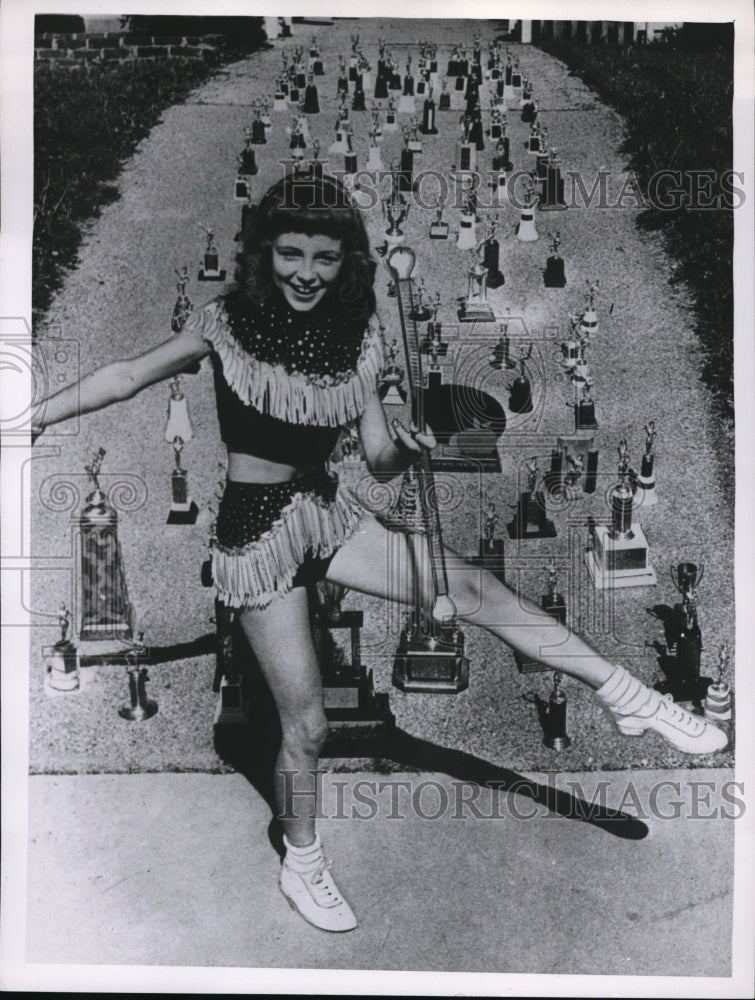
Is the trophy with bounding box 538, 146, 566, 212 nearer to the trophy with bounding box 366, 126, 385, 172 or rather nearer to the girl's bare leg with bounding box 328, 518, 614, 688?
the trophy with bounding box 366, 126, 385, 172

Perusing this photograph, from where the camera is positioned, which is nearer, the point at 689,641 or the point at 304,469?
the point at 304,469

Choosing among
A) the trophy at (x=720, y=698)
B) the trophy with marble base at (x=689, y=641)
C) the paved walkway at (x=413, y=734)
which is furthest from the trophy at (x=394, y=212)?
the trophy at (x=720, y=698)

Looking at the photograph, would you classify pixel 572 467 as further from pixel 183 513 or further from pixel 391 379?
pixel 183 513

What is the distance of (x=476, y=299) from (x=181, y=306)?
75 centimetres

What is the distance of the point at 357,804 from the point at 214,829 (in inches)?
14.8

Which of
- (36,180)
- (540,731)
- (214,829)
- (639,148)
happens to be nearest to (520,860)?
(540,731)

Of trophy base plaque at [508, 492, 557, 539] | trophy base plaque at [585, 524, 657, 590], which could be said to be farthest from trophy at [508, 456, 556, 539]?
trophy base plaque at [585, 524, 657, 590]

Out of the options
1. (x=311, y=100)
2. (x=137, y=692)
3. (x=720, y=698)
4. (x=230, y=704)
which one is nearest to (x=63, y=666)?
(x=137, y=692)

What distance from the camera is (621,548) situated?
2832mm

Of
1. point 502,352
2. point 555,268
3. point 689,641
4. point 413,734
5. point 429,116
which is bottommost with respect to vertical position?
point 413,734

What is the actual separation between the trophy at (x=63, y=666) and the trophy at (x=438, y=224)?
1404mm

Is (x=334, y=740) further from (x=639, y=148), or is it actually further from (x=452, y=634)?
(x=639, y=148)

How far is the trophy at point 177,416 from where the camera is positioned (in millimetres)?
2789

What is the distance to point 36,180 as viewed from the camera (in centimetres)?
283
